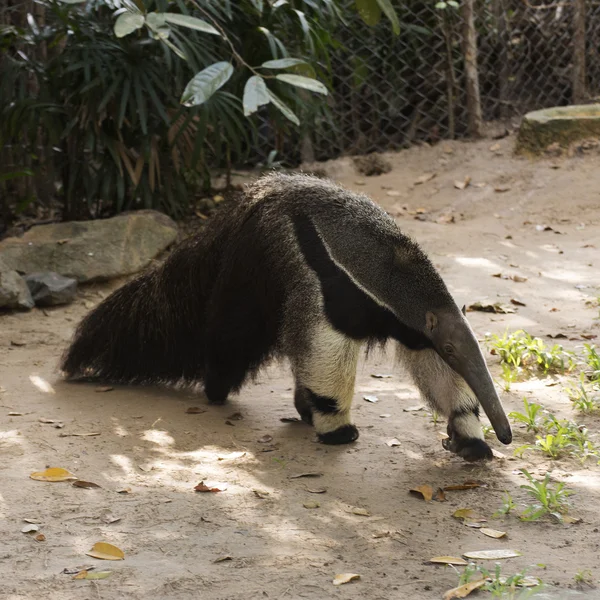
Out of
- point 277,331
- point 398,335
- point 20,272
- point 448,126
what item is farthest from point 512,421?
point 448,126

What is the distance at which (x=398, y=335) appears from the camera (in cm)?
448

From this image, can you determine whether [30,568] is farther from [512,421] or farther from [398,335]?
[512,421]

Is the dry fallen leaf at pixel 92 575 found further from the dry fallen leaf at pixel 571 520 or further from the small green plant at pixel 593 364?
the small green plant at pixel 593 364

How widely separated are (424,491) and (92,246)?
14.9 feet

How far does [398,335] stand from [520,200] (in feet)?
18.6

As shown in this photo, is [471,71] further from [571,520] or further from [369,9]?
[369,9]

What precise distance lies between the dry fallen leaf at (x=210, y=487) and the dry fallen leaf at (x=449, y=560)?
41.3 inches

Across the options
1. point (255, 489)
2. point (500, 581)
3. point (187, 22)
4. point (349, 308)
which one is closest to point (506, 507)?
point (500, 581)

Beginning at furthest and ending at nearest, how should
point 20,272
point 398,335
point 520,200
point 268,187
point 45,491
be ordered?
point 520,200 → point 20,272 → point 268,187 → point 398,335 → point 45,491

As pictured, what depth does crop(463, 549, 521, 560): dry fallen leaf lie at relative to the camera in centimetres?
329

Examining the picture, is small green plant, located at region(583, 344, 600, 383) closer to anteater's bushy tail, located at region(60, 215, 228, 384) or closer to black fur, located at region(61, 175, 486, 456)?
black fur, located at region(61, 175, 486, 456)

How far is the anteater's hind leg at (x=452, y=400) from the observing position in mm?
4371

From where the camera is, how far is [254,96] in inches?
94.7

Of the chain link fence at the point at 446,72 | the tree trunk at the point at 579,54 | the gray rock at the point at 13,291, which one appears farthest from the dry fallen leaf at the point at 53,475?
the tree trunk at the point at 579,54
